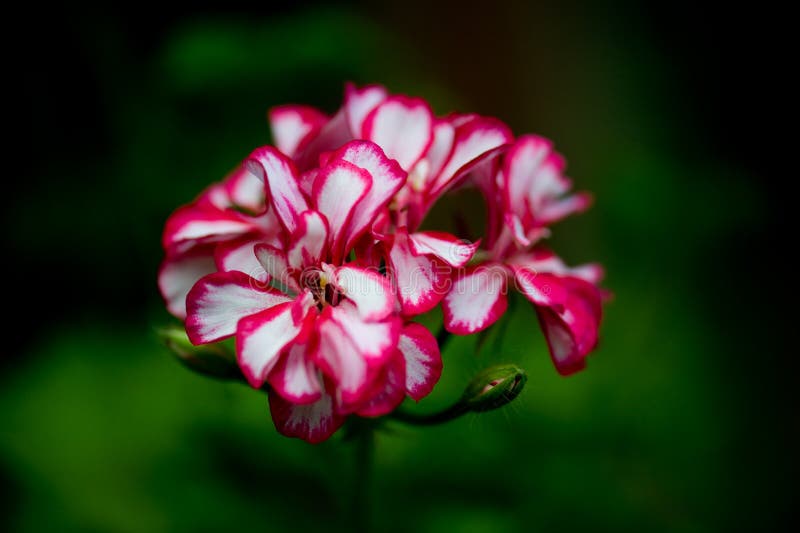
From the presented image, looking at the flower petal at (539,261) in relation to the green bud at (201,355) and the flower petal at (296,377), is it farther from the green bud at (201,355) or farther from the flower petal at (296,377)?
the green bud at (201,355)

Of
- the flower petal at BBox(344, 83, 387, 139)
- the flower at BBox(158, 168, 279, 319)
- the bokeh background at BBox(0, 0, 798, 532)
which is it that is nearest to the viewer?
the flower at BBox(158, 168, 279, 319)

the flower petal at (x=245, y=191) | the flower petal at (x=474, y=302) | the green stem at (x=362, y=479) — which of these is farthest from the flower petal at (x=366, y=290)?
the flower petal at (x=245, y=191)

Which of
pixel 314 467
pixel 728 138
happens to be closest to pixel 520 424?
pixel 314 467

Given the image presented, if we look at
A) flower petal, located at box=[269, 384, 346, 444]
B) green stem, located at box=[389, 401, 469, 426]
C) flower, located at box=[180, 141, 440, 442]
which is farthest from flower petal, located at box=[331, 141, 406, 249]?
green stem, located at box=[389, 401, 469, 426]

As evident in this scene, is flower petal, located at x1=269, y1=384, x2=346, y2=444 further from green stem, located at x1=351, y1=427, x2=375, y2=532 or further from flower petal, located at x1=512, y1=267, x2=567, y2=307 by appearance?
flower petal, located at x1=512, y1=267, x2=567, y2=307

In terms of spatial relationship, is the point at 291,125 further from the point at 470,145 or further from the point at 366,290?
the point at 366,290

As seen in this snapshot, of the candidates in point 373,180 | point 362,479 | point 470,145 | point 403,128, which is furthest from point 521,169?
point 362,479
